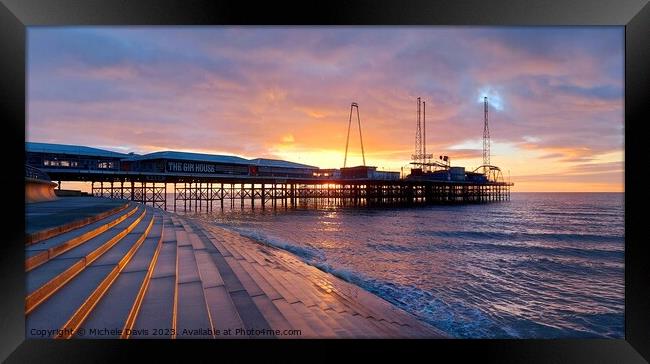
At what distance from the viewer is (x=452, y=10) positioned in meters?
2.83

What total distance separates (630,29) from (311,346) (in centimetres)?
457

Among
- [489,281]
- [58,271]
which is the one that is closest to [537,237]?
[489,281]

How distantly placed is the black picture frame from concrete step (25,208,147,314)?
0.86ft

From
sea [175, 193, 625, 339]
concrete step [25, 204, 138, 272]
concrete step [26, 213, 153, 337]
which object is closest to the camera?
concrete step [26, 213, 153, 337]

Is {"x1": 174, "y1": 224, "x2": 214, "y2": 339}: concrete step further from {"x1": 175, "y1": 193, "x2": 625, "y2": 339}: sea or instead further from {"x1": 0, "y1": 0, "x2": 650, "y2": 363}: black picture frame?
{"x1": 175, "y1": 193, "x2": 625, "y2": 339}: sea

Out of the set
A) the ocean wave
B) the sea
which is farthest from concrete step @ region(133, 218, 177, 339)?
the ocean wave

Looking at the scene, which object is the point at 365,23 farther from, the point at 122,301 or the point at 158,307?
the point at 122,301

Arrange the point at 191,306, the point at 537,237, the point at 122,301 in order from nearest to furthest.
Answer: the point at 122,301
the point at 191,306
the point at 537,237

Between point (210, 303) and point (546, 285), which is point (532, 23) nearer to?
point (210, 303)

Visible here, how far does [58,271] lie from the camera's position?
2.71 metres

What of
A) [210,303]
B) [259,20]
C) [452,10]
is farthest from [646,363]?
[259,20]

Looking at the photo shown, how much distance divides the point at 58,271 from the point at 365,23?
12.8 feet

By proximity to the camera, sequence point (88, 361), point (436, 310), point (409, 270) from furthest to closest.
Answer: point (409, 270)
point (436, 310)
point (88, 361)

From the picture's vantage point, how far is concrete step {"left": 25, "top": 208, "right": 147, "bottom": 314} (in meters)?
2.38
